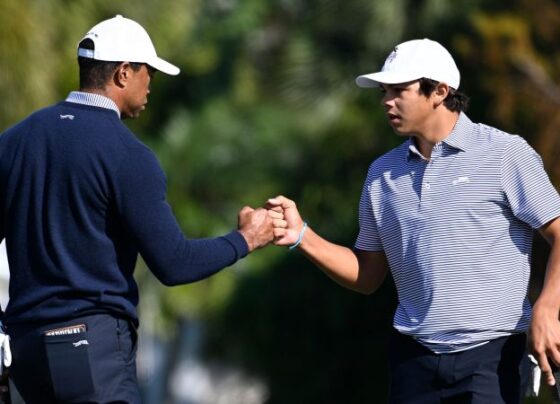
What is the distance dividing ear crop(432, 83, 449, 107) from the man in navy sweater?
122cm

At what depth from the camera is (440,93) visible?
245 inches

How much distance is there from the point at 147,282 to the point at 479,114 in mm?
6158

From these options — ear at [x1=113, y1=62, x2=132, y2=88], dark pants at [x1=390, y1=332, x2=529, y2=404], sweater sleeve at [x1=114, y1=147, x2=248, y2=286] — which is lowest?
dark pants at [x1=390, y1=332, x2=529, y2=404]

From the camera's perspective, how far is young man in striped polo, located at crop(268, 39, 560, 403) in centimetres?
593

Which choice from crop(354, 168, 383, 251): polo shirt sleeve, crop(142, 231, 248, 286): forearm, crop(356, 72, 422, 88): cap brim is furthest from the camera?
crop(354, 168, 383, 251): polo shirt sleeve

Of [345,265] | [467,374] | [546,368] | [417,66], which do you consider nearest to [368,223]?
[345,265]

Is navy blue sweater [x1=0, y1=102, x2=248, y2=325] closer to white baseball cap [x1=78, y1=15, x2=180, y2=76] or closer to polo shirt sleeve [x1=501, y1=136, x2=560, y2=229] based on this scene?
white baseball cap [x1=78, y1=15, x2=180, y2=76]

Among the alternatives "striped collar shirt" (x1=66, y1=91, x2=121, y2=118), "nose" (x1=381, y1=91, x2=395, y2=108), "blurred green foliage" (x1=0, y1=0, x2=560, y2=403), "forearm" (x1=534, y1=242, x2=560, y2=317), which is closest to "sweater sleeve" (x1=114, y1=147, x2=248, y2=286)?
"striped collar shirt" (x1=66, y1=91, x2=121, y2=118)

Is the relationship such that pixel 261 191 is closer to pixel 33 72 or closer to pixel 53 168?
pixel 33 72

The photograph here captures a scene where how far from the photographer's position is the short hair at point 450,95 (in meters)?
6.21

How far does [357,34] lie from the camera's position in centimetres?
1797

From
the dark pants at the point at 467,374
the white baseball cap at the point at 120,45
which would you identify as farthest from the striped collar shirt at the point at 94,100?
the dark pants at the point at 467,374

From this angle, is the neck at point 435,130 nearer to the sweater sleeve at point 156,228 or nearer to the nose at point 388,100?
the nose at point 388,100

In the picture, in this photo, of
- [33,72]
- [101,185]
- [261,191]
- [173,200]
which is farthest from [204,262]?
[173,200]
